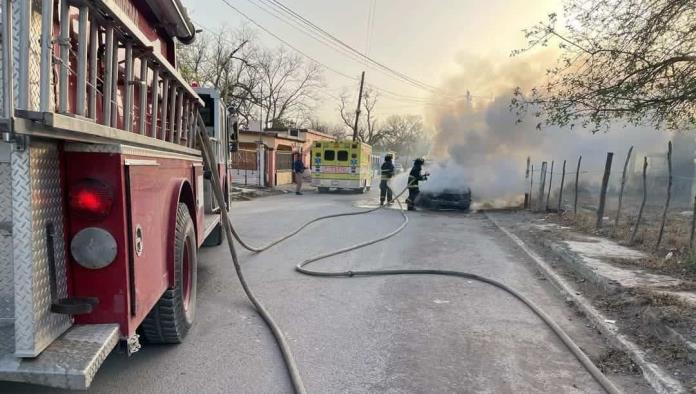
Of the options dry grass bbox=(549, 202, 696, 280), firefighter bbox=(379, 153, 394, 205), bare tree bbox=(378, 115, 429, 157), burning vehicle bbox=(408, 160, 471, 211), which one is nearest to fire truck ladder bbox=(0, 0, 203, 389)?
dry grass bbox=(549, 202, 696, 280)

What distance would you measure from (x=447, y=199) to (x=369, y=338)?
37.4 feet

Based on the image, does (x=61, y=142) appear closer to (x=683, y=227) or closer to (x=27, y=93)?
(x=27, y=93)

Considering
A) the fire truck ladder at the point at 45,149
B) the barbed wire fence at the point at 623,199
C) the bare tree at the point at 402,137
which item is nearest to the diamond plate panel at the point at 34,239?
the fire truck ladder at the point at 45,149

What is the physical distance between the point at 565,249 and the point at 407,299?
158 inches

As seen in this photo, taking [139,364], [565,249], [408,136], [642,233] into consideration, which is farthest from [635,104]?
[408,136]

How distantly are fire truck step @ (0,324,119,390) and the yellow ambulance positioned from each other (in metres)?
20.7

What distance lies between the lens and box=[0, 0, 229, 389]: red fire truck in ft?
6.72

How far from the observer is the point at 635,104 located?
5996mm

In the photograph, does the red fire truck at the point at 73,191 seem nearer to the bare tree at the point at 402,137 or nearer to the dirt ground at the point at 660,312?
the dirt ground at the point at 660,312

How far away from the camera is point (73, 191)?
2410 mm

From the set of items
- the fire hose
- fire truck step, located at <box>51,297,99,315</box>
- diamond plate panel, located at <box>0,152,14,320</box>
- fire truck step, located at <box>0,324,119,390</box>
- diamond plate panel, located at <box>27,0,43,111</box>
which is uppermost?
diamond plate panel, located at <box>27,0,43,111</box>

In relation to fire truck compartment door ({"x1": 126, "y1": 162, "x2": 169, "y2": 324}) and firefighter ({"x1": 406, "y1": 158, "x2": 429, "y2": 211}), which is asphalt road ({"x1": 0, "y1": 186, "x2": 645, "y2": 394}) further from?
firefighter ({"x1": 406, "y1": 158, "x2": 429, "y2": 211})

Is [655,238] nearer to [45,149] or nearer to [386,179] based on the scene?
[386,179]

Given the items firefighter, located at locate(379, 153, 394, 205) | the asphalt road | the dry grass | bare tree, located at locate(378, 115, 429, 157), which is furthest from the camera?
bare tree, located at locate(378, 115, 429, 157)
